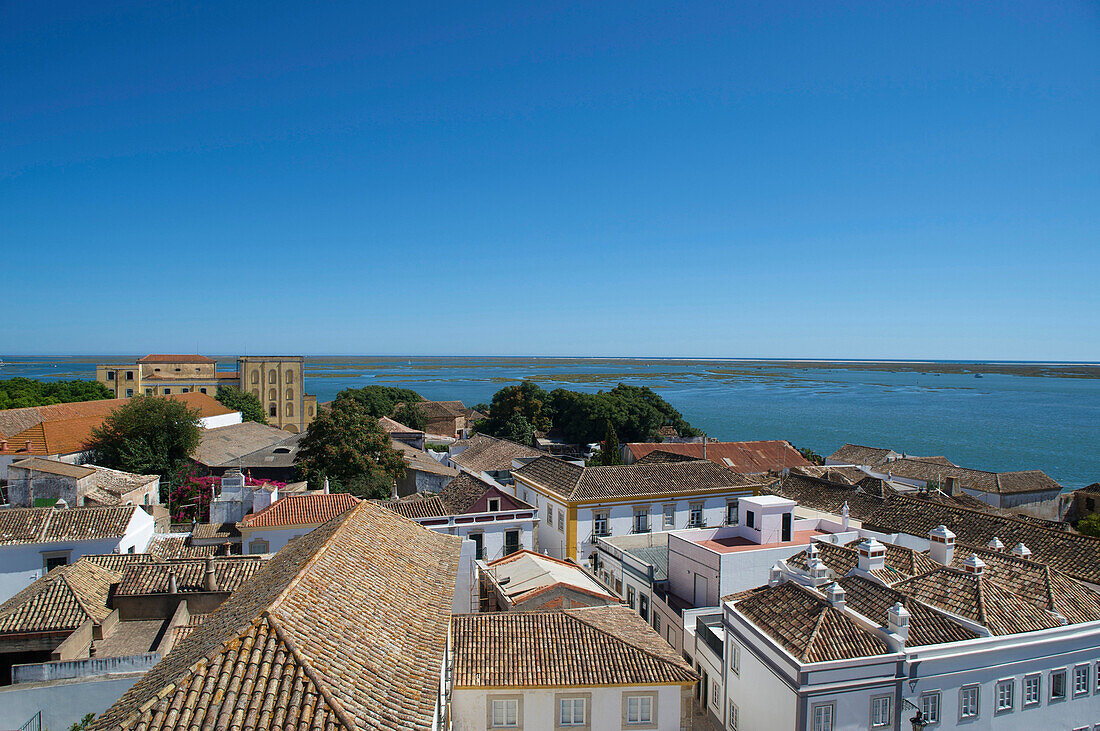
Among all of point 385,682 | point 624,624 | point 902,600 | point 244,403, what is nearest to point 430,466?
point 624,624

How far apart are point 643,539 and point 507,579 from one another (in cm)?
829

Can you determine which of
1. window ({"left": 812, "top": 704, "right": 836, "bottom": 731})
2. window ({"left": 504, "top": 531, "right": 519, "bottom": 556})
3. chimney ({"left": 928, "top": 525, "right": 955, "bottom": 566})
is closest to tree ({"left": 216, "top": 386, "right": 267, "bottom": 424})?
window ({"left": 504, "top": 531, "right": 519, "bottom": 556})

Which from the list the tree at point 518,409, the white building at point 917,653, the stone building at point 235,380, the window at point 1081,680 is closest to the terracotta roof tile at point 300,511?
the white building at point 917,653

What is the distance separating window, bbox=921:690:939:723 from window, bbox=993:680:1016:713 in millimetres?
1467

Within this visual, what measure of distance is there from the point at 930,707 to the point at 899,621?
1836 millimetres

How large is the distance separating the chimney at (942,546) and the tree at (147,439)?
122 feet

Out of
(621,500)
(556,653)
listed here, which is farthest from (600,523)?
(556,653)

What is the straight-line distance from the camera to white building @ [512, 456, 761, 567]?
26.3 m

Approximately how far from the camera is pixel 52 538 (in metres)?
18.4

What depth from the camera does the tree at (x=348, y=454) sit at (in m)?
33.5

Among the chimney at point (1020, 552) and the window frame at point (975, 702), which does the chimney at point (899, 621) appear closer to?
the window frame at point (975, 702)

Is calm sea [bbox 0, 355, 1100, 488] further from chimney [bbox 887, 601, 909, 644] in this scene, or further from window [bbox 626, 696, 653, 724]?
window [bbox 626, 696, 653, 724]

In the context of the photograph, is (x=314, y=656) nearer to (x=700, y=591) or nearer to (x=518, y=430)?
(x=700, y=591)

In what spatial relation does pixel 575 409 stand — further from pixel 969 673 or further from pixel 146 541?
pixel 969 673
